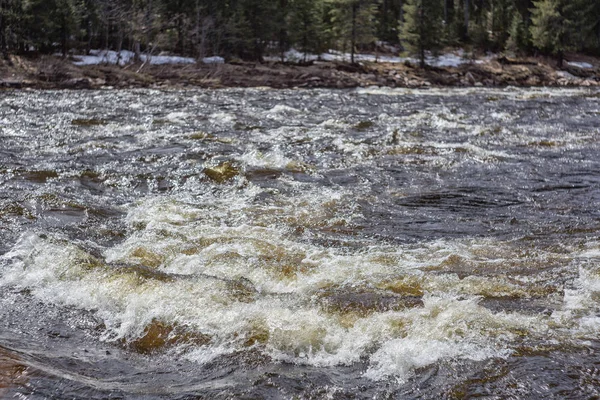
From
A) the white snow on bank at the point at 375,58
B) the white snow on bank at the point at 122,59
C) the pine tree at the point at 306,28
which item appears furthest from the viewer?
the white snow on bank at the point at 375,58

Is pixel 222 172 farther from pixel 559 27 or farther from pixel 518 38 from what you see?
pixel 518 38

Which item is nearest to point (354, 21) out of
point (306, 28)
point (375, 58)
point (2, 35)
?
point (375, 58)

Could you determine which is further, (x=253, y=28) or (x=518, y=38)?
(x=518, y=38)

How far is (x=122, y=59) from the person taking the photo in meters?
40.1

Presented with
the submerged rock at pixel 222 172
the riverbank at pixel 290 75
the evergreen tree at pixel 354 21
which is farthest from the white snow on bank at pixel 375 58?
the submerged rock at pixel 222 172

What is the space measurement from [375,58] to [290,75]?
15.9 meters

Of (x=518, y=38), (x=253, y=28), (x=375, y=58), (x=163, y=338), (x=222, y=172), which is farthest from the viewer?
(x=518, y=38)

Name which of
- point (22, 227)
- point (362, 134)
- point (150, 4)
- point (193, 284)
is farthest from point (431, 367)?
point (150, 4)

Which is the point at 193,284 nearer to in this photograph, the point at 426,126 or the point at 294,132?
the point at 294,132

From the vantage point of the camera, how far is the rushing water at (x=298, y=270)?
138 inches

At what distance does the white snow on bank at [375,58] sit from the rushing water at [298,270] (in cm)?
3700

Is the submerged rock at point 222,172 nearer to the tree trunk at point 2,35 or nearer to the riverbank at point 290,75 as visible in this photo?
the riverbank at point 290,75

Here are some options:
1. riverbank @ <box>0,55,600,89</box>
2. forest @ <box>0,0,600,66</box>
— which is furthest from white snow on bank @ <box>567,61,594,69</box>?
forest @ <box>0,0,600,66</box>

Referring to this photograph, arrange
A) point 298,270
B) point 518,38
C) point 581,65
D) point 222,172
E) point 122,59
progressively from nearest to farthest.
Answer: point 298,270 → point 222,172 → point 122,59 → point 581,65 → point 518,38
